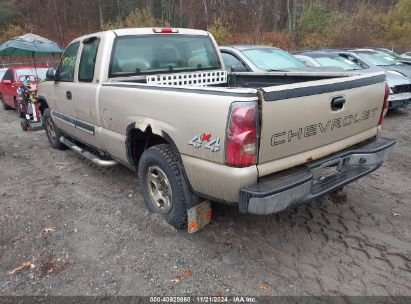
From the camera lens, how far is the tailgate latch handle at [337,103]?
119 inches

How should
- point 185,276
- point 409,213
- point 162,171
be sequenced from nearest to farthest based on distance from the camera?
1. point 185,276
2. point 162,171
3. point 409,213

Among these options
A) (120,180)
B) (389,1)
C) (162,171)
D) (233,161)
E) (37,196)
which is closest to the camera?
(233,161)

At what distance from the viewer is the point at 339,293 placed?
2.67 meters

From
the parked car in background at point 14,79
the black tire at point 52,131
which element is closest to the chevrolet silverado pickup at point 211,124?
the black tire at point 52,131

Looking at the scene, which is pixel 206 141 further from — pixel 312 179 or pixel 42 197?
pixel 42 197

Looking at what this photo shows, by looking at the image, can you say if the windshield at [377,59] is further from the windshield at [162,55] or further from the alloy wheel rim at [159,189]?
the alloy wheel rim at [159,189]

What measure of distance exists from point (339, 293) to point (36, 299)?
2.31 metres

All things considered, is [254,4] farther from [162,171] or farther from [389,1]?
[162,171]

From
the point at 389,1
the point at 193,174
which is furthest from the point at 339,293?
the point at 389,1

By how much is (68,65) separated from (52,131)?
184cm

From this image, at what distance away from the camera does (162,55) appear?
4.62 meters

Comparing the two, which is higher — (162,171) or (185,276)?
(162,171)

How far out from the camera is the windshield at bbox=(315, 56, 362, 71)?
9.57 m

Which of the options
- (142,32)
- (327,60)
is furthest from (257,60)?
(142,32)
